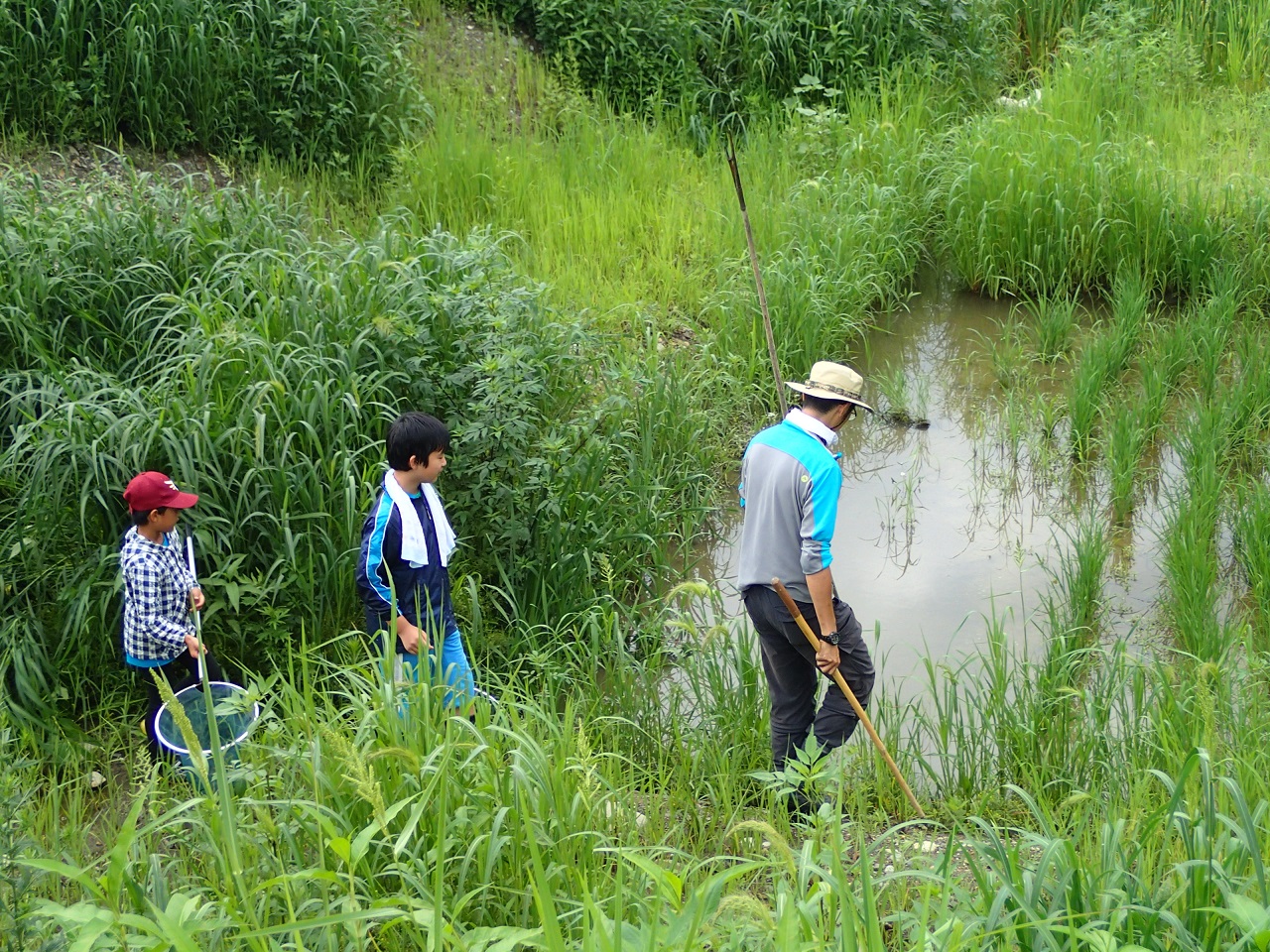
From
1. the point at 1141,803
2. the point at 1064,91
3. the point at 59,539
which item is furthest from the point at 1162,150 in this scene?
the point at 59,539

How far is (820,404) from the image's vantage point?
4090 mm

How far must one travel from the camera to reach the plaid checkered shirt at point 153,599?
3.96 meters

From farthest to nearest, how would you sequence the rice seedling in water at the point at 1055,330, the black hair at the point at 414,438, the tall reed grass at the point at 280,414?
the rice seedling in water at the point at 1055,330, the tall reed grass at the point at 280,414, the black hair at the point at 414,438

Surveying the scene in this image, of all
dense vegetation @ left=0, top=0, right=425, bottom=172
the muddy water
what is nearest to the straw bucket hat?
the muddy water

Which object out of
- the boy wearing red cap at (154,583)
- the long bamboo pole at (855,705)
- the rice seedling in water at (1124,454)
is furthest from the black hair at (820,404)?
the rice seedling in water at (1124,454)

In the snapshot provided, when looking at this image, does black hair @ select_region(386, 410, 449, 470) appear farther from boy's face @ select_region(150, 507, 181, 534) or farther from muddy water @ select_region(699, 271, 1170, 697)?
muddy water @ select_region(699, 271, 1170, 697)

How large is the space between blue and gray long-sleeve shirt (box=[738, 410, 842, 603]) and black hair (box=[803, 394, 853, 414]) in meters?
0.06

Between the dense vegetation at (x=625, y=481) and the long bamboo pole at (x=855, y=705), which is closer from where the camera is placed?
the dense vegetation at (x=625, y=481)

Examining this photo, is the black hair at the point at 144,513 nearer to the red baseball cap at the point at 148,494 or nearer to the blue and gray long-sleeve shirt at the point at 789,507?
the red baseball cap at the point at 148,494

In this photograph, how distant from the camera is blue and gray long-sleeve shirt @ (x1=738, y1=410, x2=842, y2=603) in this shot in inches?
155

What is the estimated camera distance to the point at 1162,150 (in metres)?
8.13

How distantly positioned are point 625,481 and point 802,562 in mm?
1705

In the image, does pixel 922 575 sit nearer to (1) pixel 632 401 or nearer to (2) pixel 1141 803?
(1) pixel 632 401

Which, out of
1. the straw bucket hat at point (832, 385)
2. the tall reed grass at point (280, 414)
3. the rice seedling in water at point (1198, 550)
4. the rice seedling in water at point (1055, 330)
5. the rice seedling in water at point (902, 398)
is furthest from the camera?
the rice seedling in water at point (1055, 330)
